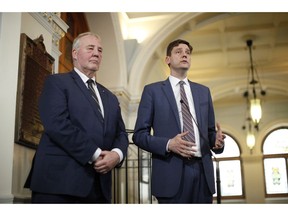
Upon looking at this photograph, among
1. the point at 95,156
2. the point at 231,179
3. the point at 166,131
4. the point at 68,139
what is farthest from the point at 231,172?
the point at 68,139

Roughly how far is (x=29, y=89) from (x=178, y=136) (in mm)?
1781

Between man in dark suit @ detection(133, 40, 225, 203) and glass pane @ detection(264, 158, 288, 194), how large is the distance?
13.8 m

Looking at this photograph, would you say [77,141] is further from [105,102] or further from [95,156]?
[105,102]

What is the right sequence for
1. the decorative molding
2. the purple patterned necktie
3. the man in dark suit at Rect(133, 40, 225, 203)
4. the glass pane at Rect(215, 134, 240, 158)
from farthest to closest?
1. the glass pane at Rect(215, 134, 240, 158)
2. the decorative molding
3. the purple patterned necktie
4. the man in dark suit at Rect(133, 40, 225, 203)

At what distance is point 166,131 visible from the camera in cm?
291

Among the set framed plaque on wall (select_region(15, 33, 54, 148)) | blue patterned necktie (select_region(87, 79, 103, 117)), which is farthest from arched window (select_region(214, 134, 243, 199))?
blue patterned necktie (select_region(87, 79, 103, 117))

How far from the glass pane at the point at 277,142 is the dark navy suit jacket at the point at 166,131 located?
13.9 meters

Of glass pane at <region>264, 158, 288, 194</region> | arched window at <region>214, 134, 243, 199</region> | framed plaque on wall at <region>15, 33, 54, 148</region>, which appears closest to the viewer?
framed plaque on wall at <region>15, 33, 54, 148</region>

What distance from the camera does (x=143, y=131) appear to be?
114 inches

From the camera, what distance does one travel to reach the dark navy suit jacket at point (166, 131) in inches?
108

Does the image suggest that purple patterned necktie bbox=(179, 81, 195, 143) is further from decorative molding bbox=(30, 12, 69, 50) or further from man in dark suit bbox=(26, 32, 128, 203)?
decorative molding bbox=(30, 12, 69, 50)

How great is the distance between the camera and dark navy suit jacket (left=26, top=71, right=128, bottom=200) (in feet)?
8.41

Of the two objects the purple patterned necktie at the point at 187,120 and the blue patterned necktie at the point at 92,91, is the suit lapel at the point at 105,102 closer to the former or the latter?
the blue patterned necktie at the point at 92,91

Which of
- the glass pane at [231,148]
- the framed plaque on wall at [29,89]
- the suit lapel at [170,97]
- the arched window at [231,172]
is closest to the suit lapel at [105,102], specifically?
the suit lapel at [170,97]
